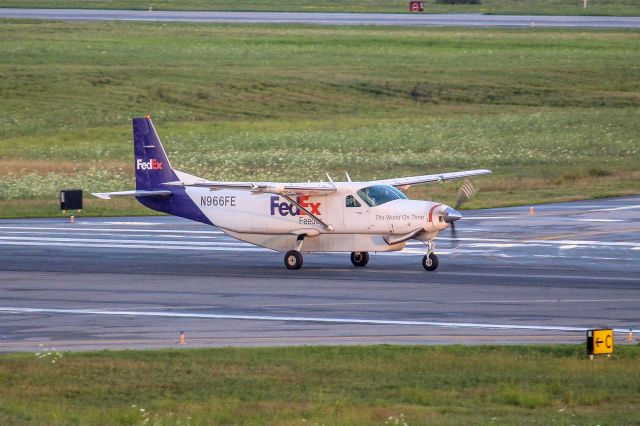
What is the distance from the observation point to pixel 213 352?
21000 millimetres

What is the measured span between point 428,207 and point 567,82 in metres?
43.6

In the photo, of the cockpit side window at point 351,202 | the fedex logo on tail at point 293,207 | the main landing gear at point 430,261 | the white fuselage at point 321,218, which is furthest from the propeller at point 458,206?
the fedex logo on tail at point 293,207

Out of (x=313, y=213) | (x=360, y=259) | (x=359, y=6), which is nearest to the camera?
(x=313, y=213)

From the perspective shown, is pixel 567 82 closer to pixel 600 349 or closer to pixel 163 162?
pixel 163 162

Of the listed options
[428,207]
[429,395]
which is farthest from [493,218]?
[429,395]

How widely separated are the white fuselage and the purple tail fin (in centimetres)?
120

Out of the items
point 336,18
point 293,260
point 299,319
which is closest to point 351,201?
point 293,260

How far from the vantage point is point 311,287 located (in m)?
28.8

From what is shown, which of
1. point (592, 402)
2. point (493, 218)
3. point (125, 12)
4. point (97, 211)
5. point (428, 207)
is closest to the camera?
point (592, 402)

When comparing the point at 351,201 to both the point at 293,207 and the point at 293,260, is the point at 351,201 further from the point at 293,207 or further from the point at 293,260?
the point at 293,260

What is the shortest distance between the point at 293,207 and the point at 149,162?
4.73 metres

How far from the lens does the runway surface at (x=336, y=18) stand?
92188mm

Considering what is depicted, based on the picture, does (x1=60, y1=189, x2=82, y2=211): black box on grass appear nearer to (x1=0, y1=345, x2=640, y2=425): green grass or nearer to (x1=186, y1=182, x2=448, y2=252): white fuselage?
(x1=186, y1=182, x2=448, y2=252): white fuselage

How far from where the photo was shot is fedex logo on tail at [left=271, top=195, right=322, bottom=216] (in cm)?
3188
